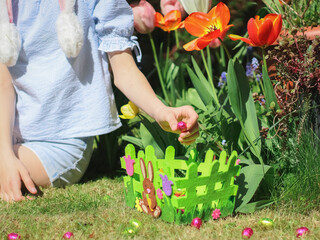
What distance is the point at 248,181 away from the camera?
5.44 ft

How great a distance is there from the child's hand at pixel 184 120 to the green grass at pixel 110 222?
0.92 feet

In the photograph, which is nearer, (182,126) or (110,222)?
(182,126)

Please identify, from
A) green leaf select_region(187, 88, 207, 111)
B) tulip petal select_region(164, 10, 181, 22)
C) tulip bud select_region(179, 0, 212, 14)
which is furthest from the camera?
tulip petal select_region(164, 10, 181, 22)

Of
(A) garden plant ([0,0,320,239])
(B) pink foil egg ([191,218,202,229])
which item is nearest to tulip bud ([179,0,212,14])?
(A) garden plant ([0,0,320,239])

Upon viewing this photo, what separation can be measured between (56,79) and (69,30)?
23 cm

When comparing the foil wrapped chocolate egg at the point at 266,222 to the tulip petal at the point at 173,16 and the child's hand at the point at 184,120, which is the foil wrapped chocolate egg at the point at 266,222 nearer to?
Result: the child's hand at the point at 184,120

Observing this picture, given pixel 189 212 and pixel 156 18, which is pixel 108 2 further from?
pixel 189 212

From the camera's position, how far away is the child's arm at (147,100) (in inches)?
57.4

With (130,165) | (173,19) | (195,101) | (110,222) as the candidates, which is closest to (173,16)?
(173,19)

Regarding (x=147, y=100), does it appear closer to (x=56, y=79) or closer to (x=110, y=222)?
(x=110, y=222)

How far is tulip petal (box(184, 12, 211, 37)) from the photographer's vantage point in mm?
1763

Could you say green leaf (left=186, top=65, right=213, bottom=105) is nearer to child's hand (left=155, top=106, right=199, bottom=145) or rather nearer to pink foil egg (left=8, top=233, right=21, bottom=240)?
child's hand (left=155, top=106, right=199, bottom=145)

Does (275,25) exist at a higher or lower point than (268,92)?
higher

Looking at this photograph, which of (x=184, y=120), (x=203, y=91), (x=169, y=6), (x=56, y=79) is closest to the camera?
(x=184, y=120)
